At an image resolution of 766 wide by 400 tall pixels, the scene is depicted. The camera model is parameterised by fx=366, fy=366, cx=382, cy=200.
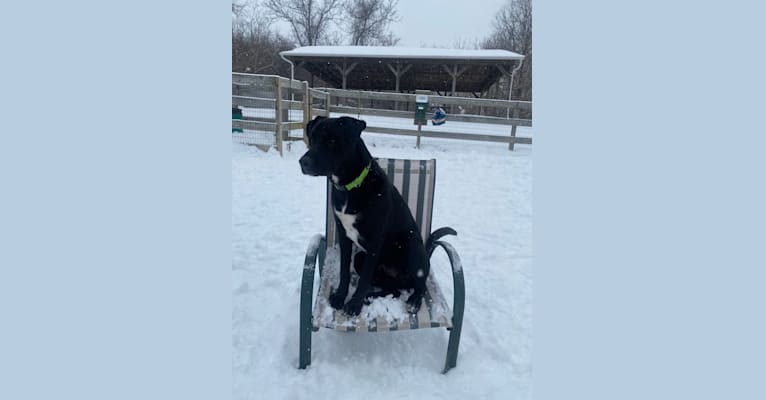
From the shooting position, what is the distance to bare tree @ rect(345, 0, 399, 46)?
99.3 inches

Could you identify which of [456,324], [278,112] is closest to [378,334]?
[456,324]

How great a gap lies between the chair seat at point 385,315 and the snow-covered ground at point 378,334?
0.29 m

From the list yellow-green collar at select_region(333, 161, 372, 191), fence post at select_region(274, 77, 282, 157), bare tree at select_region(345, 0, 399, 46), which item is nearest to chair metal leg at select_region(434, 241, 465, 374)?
yellow-green collar at select_region(333, 161, 372, 191)

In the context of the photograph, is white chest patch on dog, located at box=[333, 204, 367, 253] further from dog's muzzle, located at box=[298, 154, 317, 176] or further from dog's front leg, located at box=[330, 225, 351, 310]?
dog's muzzle, located at box=[298, 154, 317, 176]

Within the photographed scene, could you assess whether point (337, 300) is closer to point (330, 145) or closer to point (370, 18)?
point (330, 145)

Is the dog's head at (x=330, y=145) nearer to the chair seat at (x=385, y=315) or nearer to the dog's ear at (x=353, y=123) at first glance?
the dog's ear at (x=353, y=123)

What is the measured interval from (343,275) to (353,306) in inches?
8.9

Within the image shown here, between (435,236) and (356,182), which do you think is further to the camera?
(435,236)

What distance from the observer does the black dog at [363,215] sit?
6.24 ft

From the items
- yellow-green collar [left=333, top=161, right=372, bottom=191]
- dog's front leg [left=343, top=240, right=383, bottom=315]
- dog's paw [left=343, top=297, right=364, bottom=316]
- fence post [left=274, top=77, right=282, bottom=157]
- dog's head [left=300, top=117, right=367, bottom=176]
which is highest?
fence post [left=274, top=77, right=282, bottom=157]

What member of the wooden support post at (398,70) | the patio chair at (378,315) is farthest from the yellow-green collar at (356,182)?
the wooden support post at (398,70)

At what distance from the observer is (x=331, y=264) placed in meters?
2.54

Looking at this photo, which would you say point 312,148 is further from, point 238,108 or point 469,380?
point 238,108

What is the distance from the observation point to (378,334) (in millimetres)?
2260
